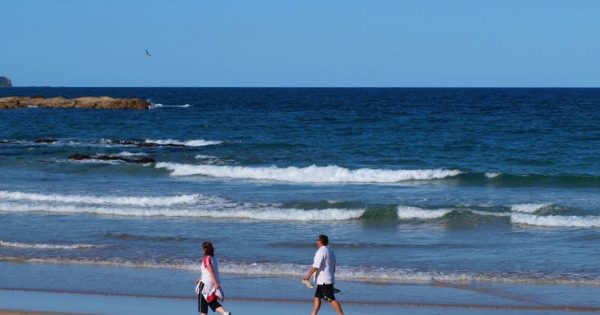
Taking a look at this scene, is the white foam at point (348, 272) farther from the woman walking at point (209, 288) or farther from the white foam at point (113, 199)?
the white foam at point (113, 199)

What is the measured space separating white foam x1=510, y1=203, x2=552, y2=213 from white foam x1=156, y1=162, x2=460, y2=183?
7065mm

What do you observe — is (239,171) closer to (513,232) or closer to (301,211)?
(301,211)

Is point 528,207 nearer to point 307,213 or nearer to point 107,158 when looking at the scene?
point 307,213

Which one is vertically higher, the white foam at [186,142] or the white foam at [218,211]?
the white foam at [186,142]

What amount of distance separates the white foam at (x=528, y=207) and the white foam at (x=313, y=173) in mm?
7065

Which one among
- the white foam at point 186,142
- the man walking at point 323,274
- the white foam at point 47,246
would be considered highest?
the white foam at point 186,142

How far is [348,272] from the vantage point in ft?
56.9

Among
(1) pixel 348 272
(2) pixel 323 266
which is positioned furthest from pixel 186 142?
(2) pixel 323 266

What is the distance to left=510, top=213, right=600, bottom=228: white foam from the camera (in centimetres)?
2253

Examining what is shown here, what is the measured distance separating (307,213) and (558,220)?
251 inches

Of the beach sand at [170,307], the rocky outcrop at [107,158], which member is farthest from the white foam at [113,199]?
the beach sand at [170,307]

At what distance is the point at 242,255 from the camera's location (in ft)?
62.5

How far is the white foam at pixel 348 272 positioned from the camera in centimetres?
1666

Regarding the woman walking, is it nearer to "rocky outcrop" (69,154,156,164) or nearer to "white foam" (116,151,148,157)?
"rocky outcrop" (69,154,156,164)
